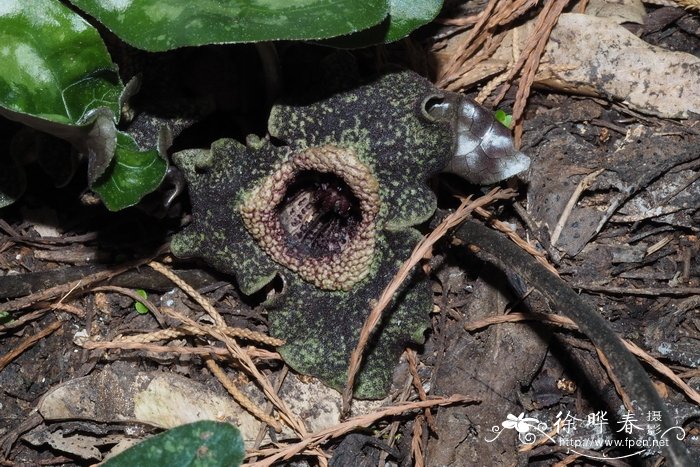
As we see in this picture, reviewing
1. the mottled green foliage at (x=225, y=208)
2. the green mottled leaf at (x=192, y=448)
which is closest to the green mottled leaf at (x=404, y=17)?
the mottled green foliage at (x=225, y=208)

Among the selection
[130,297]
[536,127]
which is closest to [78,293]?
[130,297]

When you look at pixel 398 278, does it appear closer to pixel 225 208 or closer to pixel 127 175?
pixel 225 208

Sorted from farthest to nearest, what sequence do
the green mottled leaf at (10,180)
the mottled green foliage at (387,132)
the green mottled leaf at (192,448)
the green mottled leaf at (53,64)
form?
the green mottled leaf at (10,180)
the mottled green foliage at (387,132)
the green mottled leaf at (53,64)
the green mottled leaf at (192,448)

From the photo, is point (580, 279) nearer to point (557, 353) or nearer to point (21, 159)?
point (557, 353)

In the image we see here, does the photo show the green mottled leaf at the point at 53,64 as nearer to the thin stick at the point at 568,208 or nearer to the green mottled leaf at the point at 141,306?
the green mottled leaf at the point at 141,306

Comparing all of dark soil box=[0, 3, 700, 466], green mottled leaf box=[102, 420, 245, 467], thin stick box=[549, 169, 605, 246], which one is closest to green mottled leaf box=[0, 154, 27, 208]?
dark soil box=[0, 3, 700, 466]

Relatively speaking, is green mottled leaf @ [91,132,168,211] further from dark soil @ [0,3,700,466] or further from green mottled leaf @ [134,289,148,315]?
green mottled leaf @ [134,289,148,315]
